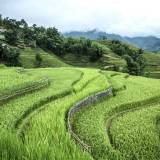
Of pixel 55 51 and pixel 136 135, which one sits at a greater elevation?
pixel 136 135

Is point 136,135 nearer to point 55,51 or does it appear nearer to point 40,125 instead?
point 40,125

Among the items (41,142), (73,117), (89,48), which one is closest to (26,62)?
(89,48)

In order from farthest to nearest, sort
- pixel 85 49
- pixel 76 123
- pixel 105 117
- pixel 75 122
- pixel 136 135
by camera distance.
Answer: pixel 85 49 < pixel 105 117 < pixel 75 122 < pixel 76 123 < pixel 136 135

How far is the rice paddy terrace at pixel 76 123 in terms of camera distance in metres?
11.2

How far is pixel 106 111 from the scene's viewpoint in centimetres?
2716

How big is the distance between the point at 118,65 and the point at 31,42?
86.1 feet

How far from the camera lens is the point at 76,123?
2262 cm

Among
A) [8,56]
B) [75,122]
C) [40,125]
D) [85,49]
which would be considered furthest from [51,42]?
[40,125]

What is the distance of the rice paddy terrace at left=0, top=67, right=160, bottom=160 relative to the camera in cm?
1123

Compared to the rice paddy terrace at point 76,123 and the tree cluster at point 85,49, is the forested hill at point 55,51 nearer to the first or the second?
the tree cluster at point 85,49

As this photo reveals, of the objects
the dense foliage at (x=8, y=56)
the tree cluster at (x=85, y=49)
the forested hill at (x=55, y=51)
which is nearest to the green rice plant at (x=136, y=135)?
the dense foliage at (x=8, y=56)

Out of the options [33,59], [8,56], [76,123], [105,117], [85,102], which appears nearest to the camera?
[76,123]

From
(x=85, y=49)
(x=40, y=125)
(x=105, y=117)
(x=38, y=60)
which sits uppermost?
(x=40, y=125)

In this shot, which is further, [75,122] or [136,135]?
[75,122]
